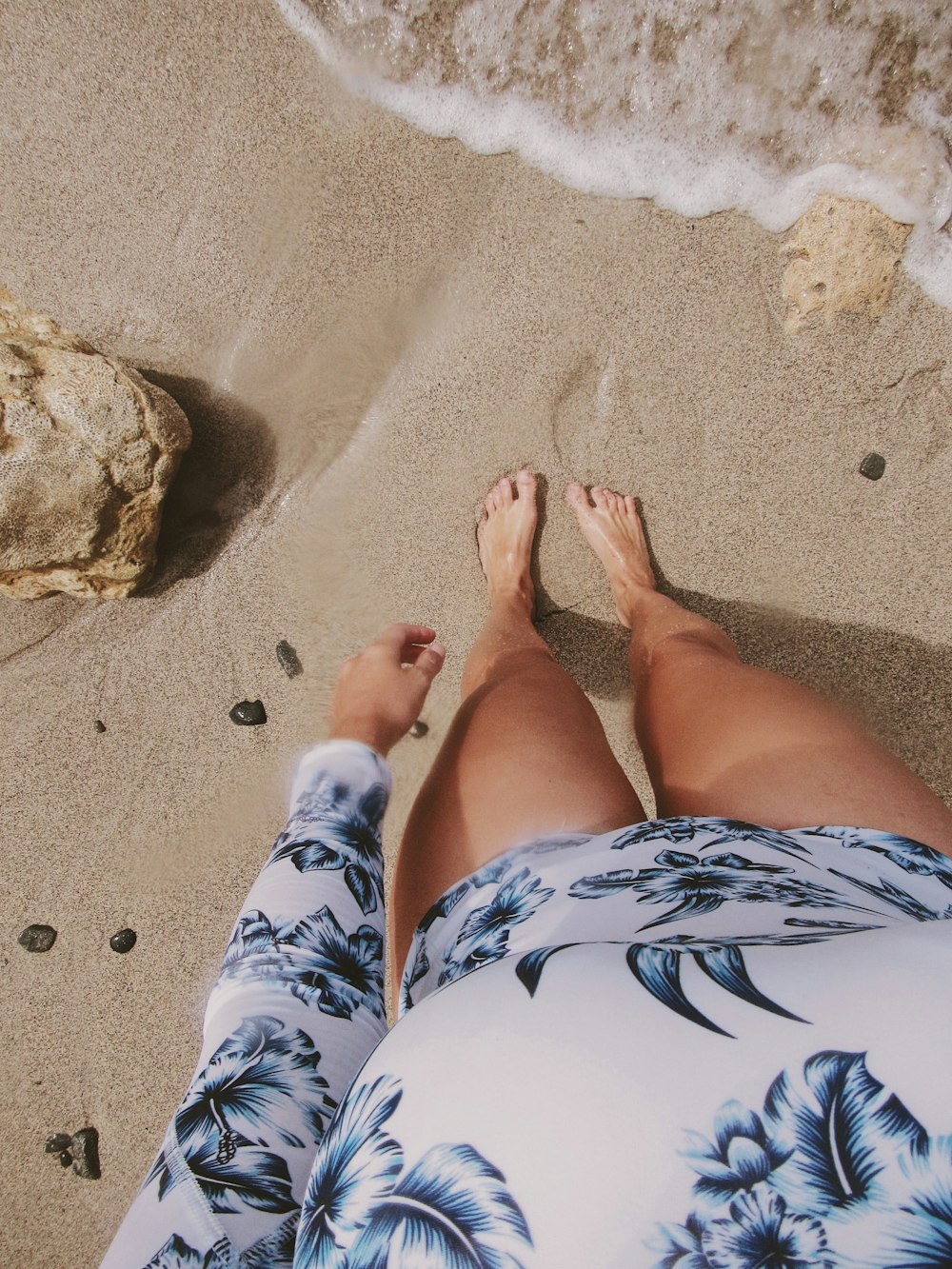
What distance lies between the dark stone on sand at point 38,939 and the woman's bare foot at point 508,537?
5.09 feet

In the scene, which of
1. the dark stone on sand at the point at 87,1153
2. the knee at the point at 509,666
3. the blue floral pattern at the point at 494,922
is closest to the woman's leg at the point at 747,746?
the knee at the point at 509,666

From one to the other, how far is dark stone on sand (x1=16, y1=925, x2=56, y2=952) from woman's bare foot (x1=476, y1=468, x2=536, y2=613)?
155 centimetres

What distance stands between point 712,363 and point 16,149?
2.00 metres

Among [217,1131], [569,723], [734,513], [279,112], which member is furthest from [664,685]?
[279,112]

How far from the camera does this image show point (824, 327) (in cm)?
205

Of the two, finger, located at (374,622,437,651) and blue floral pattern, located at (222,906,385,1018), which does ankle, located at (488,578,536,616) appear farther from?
blue floral pattern, located at (222,906,385,1018)

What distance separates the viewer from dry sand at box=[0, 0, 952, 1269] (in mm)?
2070

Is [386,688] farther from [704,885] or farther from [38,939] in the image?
[38,939]

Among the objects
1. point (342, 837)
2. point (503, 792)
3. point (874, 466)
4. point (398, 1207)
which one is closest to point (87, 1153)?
point (342, 837)

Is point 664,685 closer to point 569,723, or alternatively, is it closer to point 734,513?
point 569,723

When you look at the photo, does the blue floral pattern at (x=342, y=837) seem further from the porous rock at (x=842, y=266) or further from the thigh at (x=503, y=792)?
the porous rock at (x=842, y=266)

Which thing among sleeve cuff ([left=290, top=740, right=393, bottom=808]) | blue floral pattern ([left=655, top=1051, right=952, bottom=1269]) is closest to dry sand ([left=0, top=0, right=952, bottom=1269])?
sleeve cuff ([left=290, top=740, right=393, bottom=808])

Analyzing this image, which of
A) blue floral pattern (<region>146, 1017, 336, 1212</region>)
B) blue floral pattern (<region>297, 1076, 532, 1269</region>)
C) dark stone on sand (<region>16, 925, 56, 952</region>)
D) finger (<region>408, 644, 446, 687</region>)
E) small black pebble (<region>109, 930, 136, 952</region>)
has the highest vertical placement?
blue floral pattern (<region>297, 1076, 532, 1269</region>)

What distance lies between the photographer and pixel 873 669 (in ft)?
7.00
